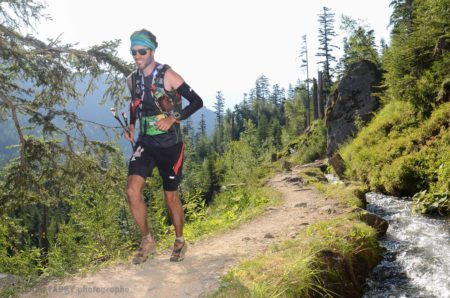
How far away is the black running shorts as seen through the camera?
16.1ft

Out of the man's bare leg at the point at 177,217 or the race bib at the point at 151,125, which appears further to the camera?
the man's bare leg at the point at 177,217

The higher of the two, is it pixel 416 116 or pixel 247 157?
pixel 416 116

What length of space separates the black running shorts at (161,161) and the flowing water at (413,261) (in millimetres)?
3092

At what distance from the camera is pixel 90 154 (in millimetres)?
8641

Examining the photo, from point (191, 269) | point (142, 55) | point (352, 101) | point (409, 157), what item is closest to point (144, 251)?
point (191, 269)

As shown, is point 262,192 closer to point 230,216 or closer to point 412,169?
point 230,216

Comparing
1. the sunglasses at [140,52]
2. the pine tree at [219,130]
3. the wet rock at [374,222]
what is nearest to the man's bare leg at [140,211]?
the sunglasses at [140,52]

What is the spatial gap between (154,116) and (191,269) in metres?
2.15

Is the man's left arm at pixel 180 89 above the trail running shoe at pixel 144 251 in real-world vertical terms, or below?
above

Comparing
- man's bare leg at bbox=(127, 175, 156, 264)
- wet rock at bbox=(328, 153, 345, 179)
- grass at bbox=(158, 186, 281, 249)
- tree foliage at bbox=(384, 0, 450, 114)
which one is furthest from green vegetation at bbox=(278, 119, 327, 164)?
man's bare leg at bbox=(127, 175, 156, 264)

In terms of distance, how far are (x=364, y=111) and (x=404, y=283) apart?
22.1 m

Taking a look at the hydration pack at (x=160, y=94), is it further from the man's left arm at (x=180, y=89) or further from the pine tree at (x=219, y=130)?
the pine tree at (x=219, y=130)

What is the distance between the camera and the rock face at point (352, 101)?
1021 inches

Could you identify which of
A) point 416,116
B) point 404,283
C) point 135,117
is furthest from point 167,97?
point 416,116
